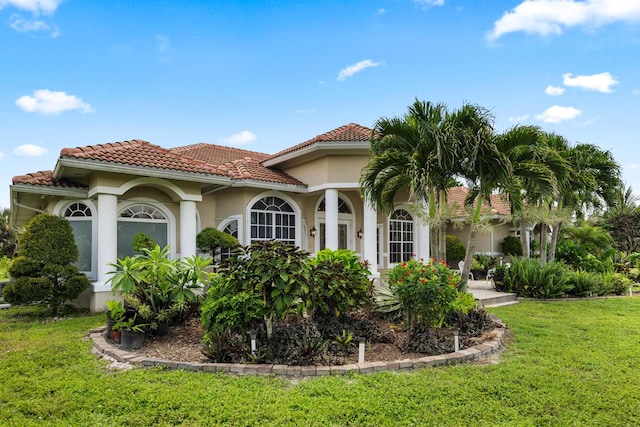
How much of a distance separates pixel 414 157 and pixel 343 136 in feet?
14.2

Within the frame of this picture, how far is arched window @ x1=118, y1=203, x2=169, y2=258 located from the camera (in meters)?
11.9

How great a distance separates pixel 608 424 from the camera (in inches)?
167

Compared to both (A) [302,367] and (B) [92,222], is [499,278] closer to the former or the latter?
(A) [302,367]

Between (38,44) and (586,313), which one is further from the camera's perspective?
(38,44)

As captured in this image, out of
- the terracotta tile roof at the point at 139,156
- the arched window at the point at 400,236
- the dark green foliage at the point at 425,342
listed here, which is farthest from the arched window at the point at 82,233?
the arched window at the point at 400,236

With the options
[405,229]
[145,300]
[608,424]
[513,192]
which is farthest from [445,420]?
[405,229]

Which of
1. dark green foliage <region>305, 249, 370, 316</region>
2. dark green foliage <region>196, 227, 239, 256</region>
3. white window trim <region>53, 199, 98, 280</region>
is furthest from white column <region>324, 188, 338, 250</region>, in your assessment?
white window trim <region>53, 199, 98, 280</region>

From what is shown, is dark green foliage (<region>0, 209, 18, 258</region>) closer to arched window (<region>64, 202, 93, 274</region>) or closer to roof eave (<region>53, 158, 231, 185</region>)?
arched window (<region>64, 202, 93, 274</region>)

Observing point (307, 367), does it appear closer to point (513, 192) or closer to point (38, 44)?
point (513, 192)

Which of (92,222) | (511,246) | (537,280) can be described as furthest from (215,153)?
(511,246)

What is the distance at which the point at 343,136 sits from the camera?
45.1 feet

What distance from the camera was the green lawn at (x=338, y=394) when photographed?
4.30m

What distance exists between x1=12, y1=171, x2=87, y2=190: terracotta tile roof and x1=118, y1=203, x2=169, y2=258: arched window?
1.42m

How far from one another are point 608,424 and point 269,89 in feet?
51.3
